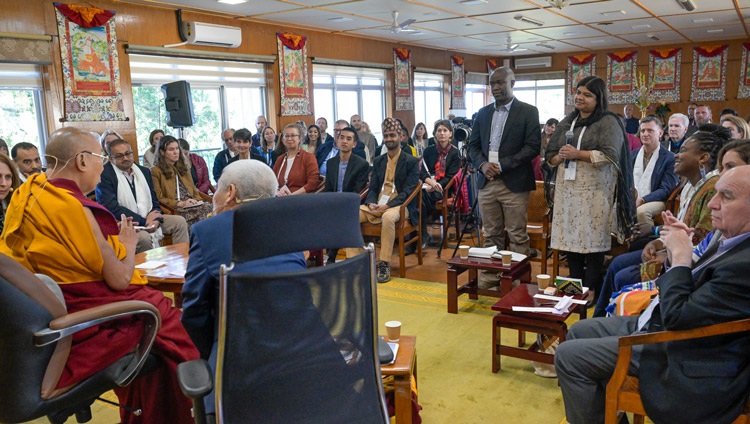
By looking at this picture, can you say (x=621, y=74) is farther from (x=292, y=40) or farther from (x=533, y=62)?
(x=292, y=40)

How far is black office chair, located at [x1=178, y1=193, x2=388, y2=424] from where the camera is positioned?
1341mm

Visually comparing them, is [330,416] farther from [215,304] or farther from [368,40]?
[368,40]

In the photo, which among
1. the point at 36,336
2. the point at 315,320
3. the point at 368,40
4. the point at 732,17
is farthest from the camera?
the point at 368,40

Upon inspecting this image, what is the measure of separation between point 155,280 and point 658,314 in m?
2.21

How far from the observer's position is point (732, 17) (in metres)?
9.41

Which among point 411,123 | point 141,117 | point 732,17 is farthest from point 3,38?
point 732,17

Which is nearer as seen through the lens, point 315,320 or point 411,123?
point 315,320

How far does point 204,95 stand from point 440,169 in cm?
373

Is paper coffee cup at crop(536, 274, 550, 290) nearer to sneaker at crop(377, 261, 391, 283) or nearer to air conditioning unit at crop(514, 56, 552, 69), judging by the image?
sneaker at crop(377, 261, 391, 283)

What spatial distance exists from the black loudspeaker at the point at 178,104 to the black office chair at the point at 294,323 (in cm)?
532

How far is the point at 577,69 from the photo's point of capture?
1462cm

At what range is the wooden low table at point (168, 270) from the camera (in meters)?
2.77

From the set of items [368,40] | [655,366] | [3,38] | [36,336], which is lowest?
[655,366]

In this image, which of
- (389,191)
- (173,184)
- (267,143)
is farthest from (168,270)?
(267,143)
